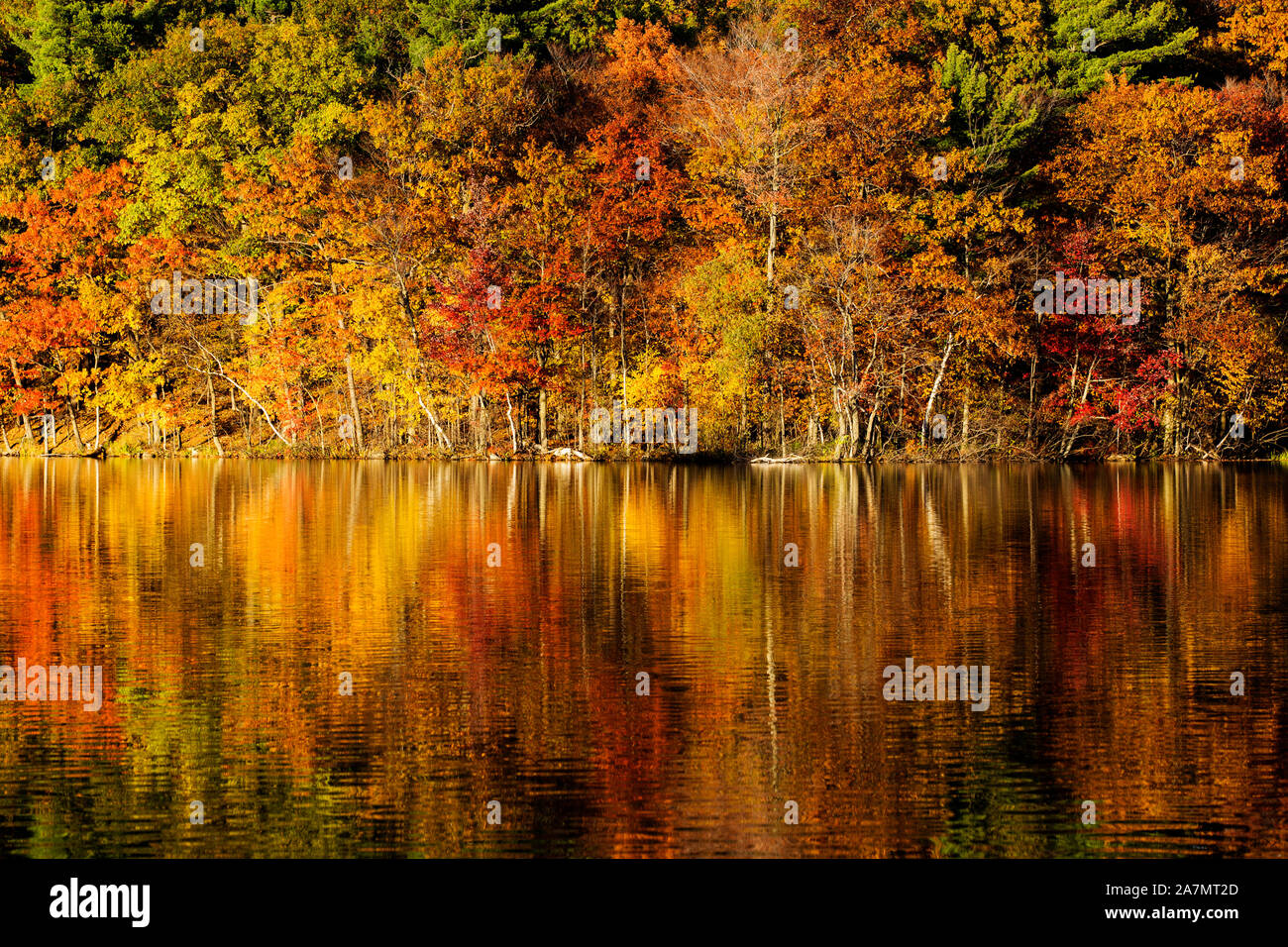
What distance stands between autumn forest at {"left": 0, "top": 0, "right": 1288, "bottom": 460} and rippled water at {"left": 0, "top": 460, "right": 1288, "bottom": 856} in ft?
83.7

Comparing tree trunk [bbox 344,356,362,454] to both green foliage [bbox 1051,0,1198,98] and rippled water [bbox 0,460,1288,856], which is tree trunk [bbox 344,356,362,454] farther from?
rippled water [bbox 0,460,1288,856]

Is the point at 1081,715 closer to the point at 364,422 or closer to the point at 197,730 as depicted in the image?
the point at 197,730

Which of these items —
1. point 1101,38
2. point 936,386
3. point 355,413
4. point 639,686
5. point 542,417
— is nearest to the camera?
point 639,686

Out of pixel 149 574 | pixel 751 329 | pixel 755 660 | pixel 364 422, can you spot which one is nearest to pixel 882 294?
pixel 751 329

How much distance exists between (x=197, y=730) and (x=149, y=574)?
8878 mm

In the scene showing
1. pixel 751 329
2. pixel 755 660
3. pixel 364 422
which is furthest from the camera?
pixel 364 422

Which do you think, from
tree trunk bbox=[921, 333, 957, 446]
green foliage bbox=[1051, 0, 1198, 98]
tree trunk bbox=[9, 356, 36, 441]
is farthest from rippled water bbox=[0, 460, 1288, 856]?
tree trunk bbox=[9, 356, 36, 441]

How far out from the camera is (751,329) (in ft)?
159

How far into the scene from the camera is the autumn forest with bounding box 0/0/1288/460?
4988 centimetres

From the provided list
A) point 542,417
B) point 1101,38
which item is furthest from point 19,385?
point 1101,38

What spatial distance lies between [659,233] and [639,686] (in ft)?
Result: 137

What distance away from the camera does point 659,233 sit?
52906 millimetres
